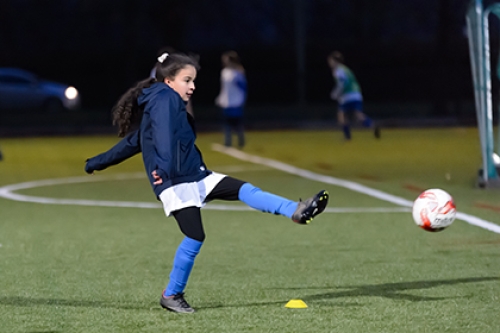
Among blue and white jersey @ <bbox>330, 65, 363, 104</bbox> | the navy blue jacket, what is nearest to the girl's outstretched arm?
the navy blue jacket

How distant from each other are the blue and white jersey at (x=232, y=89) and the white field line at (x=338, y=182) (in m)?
1.01

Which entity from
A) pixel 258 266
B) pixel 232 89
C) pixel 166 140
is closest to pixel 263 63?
pixel 232 89

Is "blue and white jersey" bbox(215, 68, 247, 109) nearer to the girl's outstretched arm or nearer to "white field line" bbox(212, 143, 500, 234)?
"white field line" bbox(212, 143, 500, 234)

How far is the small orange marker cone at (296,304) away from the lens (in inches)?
273

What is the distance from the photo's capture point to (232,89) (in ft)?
74.6

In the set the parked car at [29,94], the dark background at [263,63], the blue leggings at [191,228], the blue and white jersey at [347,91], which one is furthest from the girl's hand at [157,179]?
the parked car at [29,94]

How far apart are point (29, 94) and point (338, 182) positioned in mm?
28187

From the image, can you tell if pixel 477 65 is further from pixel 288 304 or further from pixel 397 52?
pixel 397 52

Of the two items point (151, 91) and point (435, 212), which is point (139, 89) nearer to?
point (151, 91)

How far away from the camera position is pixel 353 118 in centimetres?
3294

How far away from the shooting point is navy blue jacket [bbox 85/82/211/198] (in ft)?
21.6

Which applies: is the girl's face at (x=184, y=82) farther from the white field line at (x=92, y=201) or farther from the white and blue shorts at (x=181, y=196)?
the white field line at (x=92, y=201)

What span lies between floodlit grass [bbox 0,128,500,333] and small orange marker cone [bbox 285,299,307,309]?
0.28 ft

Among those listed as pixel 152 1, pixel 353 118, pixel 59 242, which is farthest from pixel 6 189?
pixel 152 1
